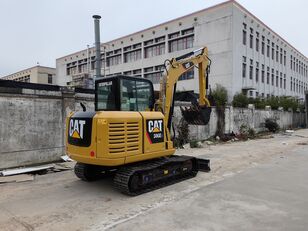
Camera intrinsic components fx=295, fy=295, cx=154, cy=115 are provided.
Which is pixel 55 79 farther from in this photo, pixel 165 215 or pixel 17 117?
pixel 165 215

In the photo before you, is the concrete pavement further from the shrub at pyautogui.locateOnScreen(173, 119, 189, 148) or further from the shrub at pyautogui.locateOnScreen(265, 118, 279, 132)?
the shrub at pyautogui.locateOnScreen(265, 118, 279, 132)

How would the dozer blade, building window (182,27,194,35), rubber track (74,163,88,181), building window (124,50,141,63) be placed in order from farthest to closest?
1. building window (124,50,141,63)
2. building window (182,27,194,35)
3. the dozer blade
4. rubber track (74,163,88,181)

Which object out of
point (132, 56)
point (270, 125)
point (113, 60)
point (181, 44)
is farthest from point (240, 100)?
point (113, 60)

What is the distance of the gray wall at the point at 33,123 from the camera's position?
30.6 feet

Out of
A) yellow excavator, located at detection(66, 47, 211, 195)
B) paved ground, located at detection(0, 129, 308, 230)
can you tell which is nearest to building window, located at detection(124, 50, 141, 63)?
yellow excavator, located at detection(66, 47, 211, 195)

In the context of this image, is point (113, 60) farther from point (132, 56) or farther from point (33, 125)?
point (33, 125)

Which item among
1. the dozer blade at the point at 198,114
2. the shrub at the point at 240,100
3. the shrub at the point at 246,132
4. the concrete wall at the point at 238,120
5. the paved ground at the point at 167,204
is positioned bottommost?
the paved ground at the point at 167,204

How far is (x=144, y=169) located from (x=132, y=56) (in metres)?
46.6

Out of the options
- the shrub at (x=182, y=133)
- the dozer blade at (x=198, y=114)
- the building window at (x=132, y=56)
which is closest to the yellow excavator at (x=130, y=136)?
the dozer blade at (x=198, y=114)

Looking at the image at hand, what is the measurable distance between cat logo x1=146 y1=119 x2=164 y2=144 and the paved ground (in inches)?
49.0

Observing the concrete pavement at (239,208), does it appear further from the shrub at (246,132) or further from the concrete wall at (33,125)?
the shrub at (246,132)

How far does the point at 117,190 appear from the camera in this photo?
278 inches

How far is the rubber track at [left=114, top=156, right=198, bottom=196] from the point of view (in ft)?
21.5

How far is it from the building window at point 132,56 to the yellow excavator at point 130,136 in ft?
140
